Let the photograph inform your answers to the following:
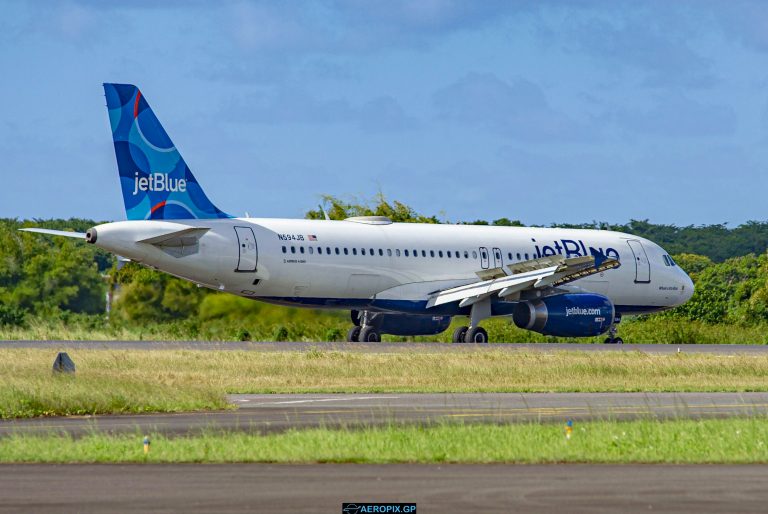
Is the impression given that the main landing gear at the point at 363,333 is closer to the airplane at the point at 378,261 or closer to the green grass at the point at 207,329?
the airplane at the point at 378,261

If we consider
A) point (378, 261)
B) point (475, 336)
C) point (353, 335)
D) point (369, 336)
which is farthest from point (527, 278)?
point (353, 335)

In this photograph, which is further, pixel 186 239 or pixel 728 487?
pixel 186 239

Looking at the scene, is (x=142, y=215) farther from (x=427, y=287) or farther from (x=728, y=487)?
(x=728, y=487)

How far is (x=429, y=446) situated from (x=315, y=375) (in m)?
16.6

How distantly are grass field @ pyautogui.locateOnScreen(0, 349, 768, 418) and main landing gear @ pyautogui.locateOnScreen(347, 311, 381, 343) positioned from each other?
7.82 meters

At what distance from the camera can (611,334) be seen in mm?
51312

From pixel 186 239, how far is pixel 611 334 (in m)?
17.5

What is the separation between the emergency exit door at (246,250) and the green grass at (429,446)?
24.7 metres

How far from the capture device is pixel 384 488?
13.5 metres

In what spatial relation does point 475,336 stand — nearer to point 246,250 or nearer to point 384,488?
point 246,250

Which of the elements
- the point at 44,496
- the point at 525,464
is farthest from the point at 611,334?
the point at 44,496

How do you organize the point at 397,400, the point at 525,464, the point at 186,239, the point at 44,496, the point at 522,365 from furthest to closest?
the point at 186,239 → the point at 522,365 → the point at 397,400 → the point at 525,464 → the point at 44,496

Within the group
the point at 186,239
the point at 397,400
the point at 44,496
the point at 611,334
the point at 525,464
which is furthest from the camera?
the point at 611,334

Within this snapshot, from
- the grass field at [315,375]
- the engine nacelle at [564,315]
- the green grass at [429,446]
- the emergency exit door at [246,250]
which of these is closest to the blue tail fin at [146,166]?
the emergency exit door at [246,250]
